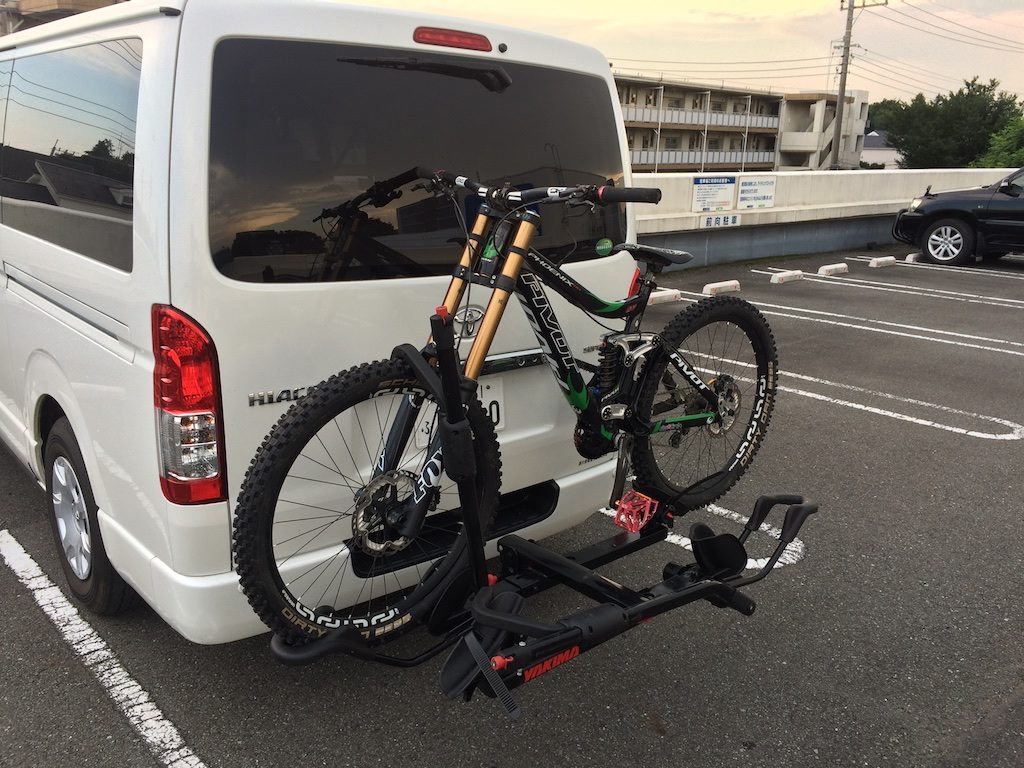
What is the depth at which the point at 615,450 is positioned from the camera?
3178mm

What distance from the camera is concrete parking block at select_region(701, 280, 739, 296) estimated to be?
10167 millimetres

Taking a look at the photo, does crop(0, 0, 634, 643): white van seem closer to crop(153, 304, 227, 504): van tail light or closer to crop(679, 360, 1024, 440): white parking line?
crop(153, 304, 227, 504): van tail light

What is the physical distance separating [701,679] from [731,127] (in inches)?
3345

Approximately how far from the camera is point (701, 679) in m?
2.80

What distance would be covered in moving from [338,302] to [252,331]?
0.27m

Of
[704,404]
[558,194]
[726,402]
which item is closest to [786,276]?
[726,402]

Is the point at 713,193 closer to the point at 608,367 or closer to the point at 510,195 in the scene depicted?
the point at 608,367

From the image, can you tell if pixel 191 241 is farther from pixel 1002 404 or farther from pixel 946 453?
pixel 1002 404

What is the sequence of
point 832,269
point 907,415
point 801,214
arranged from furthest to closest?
point 801,214 < point 832,269 < point 907,415

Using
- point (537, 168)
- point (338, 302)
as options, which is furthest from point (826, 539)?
point (338, 302)

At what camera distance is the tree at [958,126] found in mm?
69375

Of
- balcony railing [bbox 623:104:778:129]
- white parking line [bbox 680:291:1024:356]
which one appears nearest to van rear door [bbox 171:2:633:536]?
white parking line [bbox 680:291:1024:356]

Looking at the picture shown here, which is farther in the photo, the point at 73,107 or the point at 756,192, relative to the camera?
the point at 756,192

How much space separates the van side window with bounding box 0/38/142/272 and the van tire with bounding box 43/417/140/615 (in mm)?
735
